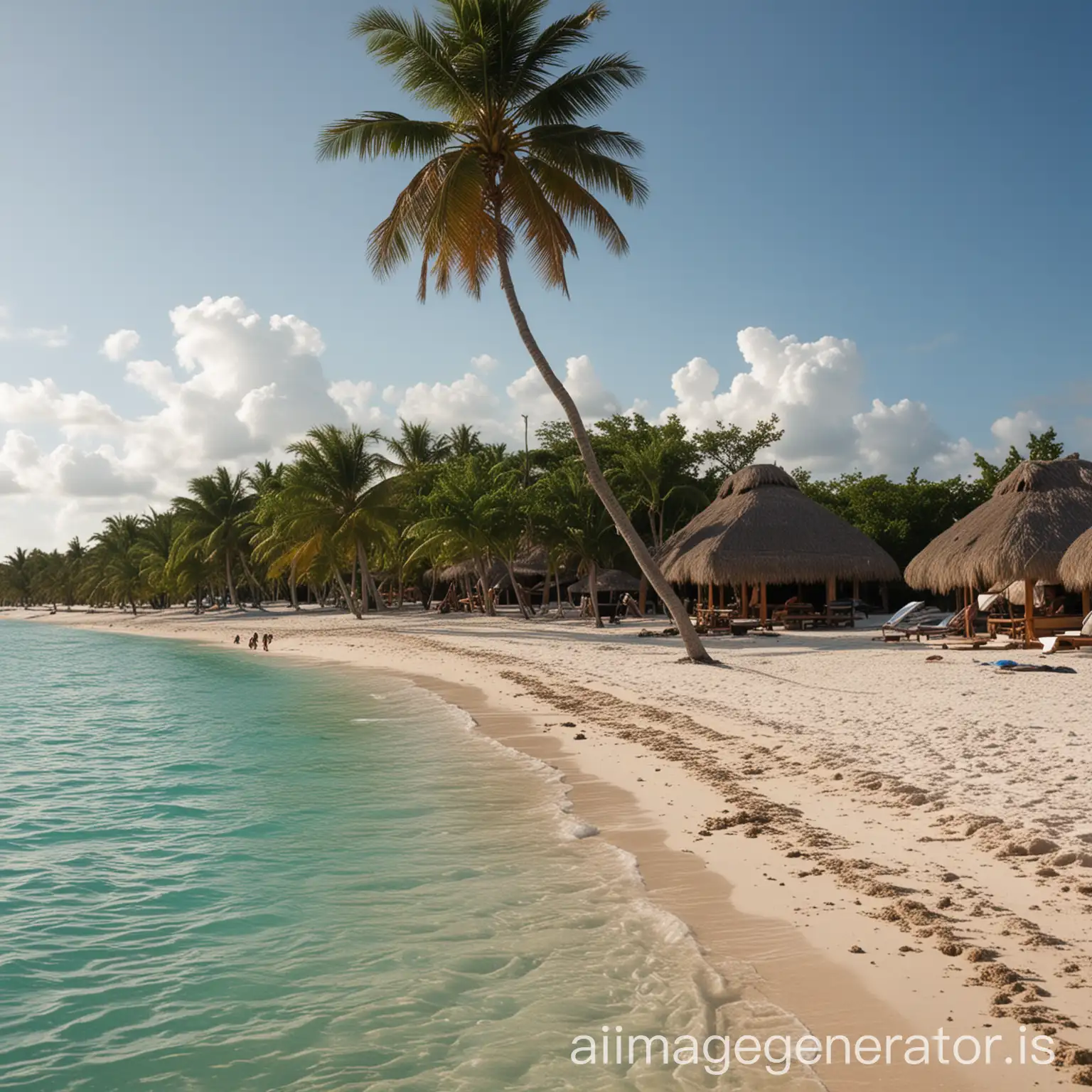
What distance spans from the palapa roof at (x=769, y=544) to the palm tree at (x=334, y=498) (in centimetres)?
1169

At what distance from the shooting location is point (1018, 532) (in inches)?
674

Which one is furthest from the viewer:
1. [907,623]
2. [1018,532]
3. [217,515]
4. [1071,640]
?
[217,515]

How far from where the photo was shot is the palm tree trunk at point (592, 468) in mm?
14883

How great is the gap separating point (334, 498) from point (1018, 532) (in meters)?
22.4

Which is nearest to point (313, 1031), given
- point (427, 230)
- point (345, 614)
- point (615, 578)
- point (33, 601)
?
point (427, 230)

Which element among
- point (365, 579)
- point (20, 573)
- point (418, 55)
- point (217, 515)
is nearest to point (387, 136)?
point (418, 55)

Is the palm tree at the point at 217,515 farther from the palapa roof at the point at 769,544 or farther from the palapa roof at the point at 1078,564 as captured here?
the palapa roof at the point at 1078,564

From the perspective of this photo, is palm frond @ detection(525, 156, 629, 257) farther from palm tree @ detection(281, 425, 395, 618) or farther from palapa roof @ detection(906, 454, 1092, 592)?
palm tree @ detection(281, 425, 395, 618)

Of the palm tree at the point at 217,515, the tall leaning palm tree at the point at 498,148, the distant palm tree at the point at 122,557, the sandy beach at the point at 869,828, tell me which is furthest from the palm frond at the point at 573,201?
the distant palm tree at the point at 122,557

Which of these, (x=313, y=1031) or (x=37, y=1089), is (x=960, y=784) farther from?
(x=37, y=1089)

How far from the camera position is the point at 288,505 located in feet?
104

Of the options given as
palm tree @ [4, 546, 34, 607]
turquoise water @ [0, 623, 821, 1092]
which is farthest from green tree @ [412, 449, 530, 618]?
palm tree @ [4, 546, 34, 607]

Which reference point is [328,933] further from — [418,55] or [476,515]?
[476,515]

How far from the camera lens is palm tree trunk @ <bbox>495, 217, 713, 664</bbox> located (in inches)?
586
